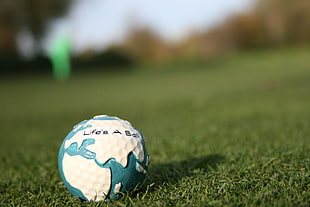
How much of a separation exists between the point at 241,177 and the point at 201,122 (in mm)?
3205

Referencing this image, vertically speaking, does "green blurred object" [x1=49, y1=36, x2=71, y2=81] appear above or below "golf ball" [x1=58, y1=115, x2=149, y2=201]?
below

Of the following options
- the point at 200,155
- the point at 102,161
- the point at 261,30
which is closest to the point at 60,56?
the point at 261,30

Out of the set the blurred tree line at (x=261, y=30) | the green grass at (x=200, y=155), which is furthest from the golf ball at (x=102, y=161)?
the blurred tree line at (x=261, y=30)

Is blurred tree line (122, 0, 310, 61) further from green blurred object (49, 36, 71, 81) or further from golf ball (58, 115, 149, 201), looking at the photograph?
golf ball (58, 115, 149, 201)

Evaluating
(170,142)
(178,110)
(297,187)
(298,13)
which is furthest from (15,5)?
(297,187)

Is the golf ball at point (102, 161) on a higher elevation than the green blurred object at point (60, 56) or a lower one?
higher

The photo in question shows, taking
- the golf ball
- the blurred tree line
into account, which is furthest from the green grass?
the blurred tree line

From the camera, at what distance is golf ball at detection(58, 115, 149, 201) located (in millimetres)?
2309

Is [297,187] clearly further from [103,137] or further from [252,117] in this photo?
[252,117]

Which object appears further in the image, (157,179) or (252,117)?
(252,117)

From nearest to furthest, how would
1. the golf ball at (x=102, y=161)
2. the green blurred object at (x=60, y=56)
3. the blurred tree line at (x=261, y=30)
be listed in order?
the golf ball at (x=102, y=161)
the green blurred object at (x=60, y=56)
the blurred tree line at (x=261, y=30)

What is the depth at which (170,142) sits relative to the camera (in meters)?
4.54

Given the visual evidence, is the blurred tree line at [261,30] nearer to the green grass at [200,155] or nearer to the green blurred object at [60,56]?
the green blurred object at [60,56]

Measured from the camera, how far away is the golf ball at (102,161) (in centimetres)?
231
